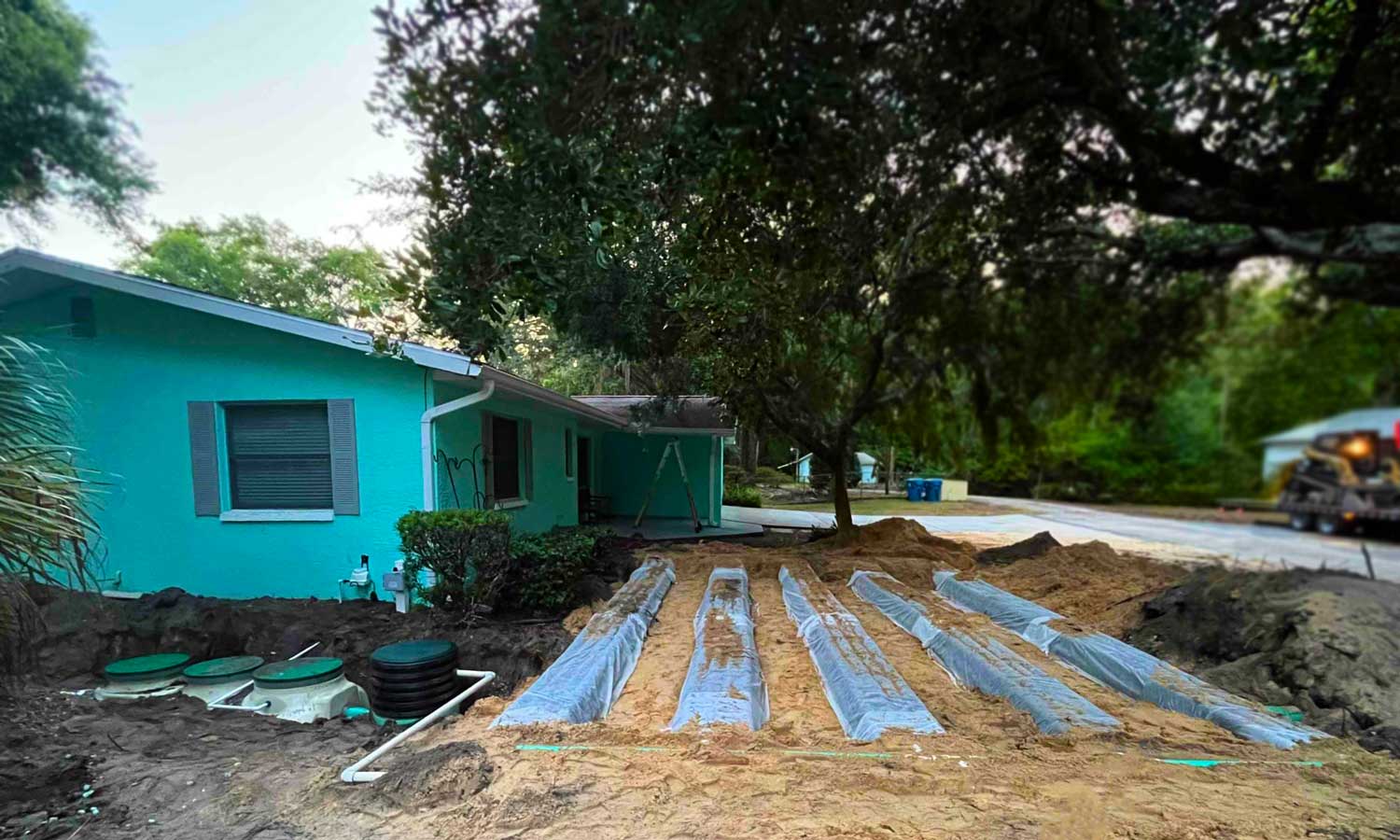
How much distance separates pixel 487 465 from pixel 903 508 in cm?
1408

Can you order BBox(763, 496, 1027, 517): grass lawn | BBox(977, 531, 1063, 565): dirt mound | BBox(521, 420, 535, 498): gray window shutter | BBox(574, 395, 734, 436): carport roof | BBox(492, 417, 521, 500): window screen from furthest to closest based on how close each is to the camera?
BBox(763, 496, 1027, 517): grass lawn → BBox(574, 395, 734, 436): carport roof → BBox(521, 420, 535, 498): gray window shutter → BBox(977, 531, 1063, 565): dirt mound → BBox(492, 417, 521, 500): window screen

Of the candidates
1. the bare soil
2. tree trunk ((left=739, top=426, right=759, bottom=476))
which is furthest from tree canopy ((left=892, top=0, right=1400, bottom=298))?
tree trunk ((left=739, top=426, right=759, bottom=476))

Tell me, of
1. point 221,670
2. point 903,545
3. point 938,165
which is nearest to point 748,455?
point 903,545

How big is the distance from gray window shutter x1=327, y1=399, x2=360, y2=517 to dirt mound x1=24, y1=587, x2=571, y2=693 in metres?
1.09

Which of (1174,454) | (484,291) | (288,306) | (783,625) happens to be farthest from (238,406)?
(288,306)

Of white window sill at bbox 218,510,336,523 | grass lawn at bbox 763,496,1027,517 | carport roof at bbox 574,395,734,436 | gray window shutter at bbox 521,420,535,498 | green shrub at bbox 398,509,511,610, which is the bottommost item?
grass lawn at bbox 763,496,1027,517

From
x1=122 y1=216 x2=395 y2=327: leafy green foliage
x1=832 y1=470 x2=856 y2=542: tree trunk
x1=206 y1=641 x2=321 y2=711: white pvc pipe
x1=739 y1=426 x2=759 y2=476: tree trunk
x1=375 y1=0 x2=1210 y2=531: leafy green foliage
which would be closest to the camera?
x1=375 y1=0 x2=1210 y2=531: leafy green foliage

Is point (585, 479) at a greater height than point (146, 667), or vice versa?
point (585, 479)

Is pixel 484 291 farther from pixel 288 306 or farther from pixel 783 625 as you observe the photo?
pixel 288 306

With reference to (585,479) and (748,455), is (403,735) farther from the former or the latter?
(748,455)

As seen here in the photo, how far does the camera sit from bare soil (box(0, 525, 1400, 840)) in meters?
2.54

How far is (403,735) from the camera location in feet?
11.5

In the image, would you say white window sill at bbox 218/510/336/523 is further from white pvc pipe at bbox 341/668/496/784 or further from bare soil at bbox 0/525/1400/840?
white pvc pipe at bbox 341/668/496/784

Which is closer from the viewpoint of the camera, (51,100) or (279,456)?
(51,100)
